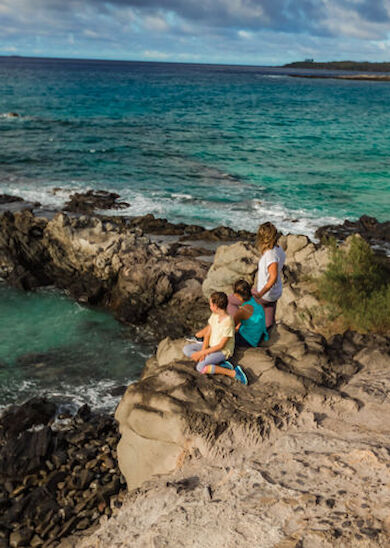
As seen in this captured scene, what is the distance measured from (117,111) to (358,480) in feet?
243

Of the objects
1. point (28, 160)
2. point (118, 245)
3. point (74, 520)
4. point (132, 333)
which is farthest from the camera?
point (28, 160)

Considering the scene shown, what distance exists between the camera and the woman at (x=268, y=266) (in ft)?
32.9

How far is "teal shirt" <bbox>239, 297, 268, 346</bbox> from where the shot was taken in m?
9.77

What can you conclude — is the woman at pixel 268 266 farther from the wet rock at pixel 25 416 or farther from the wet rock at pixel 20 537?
the wet rock at pixel 20 537

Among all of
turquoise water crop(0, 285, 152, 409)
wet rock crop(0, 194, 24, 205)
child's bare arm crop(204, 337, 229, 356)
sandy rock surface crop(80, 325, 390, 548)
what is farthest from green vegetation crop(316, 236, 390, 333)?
wet rock crop(0, 194, 24, 205)

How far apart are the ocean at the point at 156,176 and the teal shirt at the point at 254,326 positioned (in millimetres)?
4419

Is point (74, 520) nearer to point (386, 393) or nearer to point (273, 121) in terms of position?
point (386, 393)

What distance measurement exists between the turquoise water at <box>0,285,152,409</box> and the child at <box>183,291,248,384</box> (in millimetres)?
4244

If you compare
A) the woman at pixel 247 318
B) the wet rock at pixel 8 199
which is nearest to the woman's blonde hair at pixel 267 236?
the woman at pixel 247 318

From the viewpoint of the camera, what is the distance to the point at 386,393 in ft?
30.0

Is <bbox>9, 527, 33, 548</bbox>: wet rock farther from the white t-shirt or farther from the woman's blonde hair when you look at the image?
the woman's blonde hair

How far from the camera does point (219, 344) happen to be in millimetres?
8977

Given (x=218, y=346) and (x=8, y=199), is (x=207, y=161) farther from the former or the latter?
(x=218, y=346)

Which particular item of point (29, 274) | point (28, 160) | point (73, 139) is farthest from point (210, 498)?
point (73, 139)
